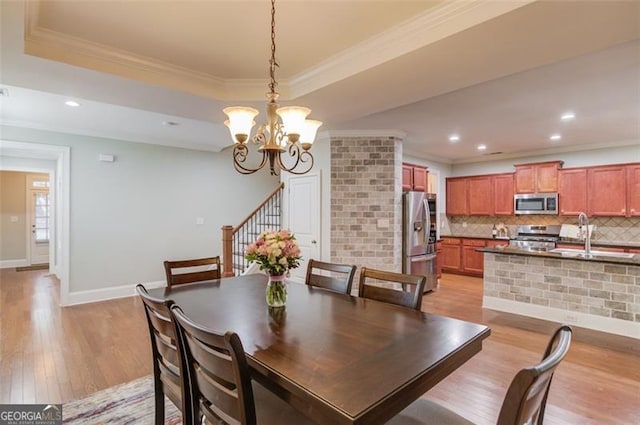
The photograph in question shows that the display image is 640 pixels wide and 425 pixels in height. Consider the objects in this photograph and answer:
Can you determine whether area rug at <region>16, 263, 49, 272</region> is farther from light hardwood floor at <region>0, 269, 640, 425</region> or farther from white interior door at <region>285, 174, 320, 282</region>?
white interior door at <region>285, 174, 320, 282</region>

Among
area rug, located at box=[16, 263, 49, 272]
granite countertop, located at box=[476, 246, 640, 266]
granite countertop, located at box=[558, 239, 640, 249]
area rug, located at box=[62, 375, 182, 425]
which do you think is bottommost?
area rug, located at box=[62, 375, 182, 425]

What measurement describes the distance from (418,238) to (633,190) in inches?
140

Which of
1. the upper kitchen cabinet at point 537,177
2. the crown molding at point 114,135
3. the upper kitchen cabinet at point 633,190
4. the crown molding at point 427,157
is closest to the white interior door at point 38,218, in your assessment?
the crown molding at point 114,135

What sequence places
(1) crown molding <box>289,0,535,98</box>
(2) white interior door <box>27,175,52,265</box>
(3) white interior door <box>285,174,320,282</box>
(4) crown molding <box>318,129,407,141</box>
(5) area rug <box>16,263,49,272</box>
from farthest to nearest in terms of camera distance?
(2) white interior door <box>27,175,52,265</box> → (5) area rug <box>16,263,49,272</box> → (3) white interior door <box>285,174,320,282</box> → (4) crown molding <box>318,129,407,141</box> → (1) crown molding <box>289,0,535,98</box>

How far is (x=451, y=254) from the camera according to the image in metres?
7.07

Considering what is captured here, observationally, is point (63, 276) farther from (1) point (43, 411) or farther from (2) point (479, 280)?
(2) point (479, 280)

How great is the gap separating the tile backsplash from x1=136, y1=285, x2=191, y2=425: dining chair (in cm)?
667

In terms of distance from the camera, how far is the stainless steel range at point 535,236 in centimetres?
586

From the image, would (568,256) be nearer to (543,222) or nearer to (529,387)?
(543,222)

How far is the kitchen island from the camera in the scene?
3.54 meters

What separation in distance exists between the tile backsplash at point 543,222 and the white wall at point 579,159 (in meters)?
0.99

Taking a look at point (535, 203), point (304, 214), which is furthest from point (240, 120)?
point (535, 203)

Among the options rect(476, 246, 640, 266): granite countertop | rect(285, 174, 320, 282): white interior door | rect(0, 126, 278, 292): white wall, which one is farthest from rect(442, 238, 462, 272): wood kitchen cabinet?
rect(0, 126, 278, 292): white wall

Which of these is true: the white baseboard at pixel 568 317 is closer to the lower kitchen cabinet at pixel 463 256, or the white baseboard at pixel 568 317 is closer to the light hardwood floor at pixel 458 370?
the light hardwood floor at pixel 458 370
